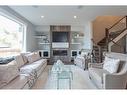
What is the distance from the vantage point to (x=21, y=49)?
7914 mm

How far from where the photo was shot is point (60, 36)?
1047 centimetres

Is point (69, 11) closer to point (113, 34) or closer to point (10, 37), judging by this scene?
point (10, 37)

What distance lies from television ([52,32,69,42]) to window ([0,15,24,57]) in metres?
2.85

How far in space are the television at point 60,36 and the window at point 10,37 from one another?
2.85 m

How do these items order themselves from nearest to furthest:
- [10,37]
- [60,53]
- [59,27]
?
[10,37], [59,27], [60,53]

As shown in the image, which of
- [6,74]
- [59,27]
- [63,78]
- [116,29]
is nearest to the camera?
[6,74]

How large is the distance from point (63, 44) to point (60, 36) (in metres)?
0.53

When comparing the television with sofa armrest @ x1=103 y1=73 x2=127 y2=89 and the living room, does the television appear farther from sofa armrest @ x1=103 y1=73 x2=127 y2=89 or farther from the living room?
sofa armrest @ x1=103 y1=73 x2=127 y2=89

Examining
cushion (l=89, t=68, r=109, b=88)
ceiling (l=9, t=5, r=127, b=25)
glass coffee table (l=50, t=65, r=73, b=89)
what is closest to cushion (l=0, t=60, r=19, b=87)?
glass coffee table (l=50, t=65, r=73, b=89)

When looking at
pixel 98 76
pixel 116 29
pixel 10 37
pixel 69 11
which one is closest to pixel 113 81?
pixel 98 76

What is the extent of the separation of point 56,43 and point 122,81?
712 centimetres

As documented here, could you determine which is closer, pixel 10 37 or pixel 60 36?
pixel 10 37

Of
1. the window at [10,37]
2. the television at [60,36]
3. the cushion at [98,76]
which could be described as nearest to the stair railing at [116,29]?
the television at [60,36]

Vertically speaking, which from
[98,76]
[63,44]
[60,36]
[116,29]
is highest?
[116,29]
